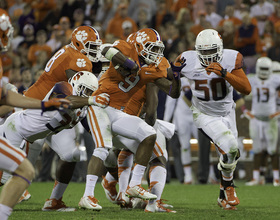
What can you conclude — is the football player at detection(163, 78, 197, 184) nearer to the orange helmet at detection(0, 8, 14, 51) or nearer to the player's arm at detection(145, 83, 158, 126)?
the player's arm at detection(145, 83, 158, 126)

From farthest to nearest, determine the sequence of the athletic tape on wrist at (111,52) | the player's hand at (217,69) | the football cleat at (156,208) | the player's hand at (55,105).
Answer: the player's hand at (217,69) < the football cleat at (156,208) < the athletic tape on wrist at (111,52) < the player's hand at (55,105)

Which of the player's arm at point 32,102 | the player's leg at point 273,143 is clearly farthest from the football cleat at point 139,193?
the player's leg at point 273,143

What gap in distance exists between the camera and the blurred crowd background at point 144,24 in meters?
11.9

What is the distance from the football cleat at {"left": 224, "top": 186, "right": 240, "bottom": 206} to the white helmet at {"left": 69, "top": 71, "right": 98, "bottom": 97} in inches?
75.9

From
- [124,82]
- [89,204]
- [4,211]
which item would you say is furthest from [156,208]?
[4,211]

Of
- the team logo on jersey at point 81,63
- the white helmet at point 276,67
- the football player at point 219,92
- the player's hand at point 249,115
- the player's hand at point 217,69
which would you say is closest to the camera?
the player's hand at point 217,69

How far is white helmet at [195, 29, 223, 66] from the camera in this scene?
6457mm

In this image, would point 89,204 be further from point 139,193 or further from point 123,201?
point 123,201

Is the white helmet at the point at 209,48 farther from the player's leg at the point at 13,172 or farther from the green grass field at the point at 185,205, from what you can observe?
the player's leg at the point at 13,172

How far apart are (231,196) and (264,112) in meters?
4.77

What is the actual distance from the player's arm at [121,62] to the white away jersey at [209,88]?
40.8 inches

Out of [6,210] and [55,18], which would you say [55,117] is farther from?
[55,18]

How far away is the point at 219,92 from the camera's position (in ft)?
22.0

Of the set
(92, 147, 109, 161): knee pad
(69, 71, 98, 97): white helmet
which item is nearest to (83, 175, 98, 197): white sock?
(92, 147, 109, 161): knee pad
